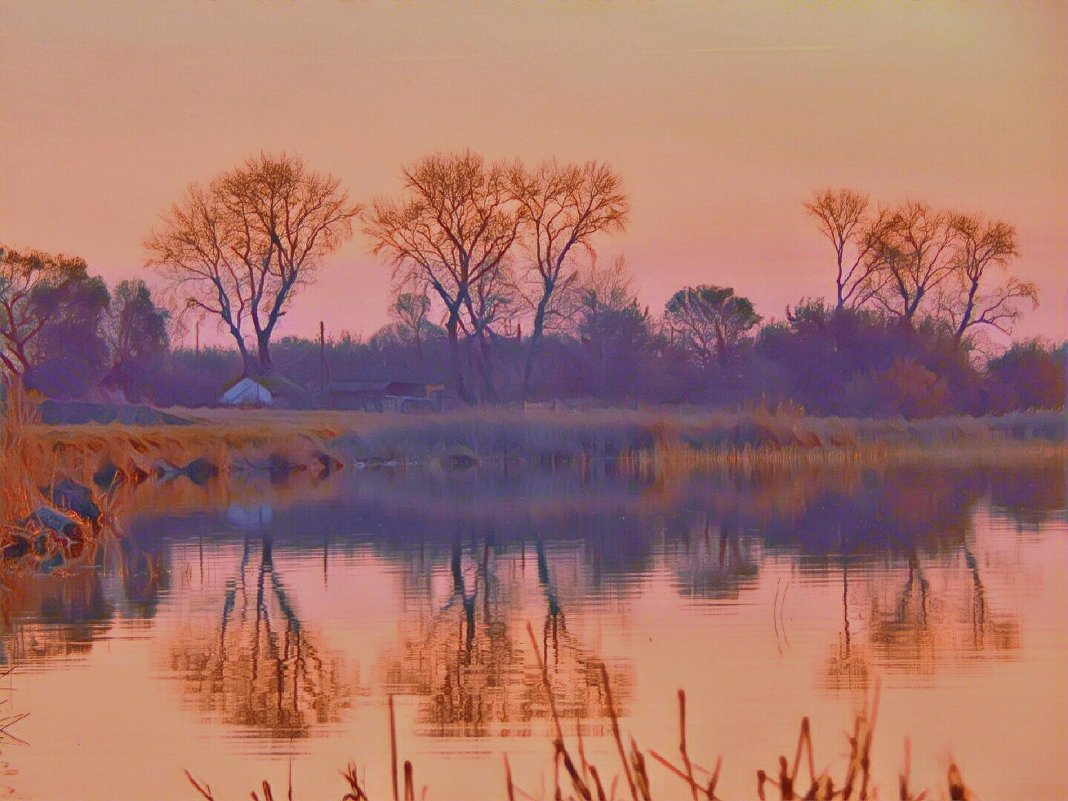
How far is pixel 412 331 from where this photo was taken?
71.2 m

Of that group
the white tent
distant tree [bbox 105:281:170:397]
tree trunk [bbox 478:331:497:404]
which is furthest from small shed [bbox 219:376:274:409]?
tree trunk [bbox 478:331:497:404]

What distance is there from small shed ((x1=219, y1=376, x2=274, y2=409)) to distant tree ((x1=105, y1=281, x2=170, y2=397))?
5.20 m

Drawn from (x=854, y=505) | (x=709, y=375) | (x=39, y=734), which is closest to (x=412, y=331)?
(x=709, y=375)

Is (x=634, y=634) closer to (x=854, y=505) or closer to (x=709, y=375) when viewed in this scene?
(x=854, y=505)

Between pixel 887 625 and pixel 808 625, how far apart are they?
0.48 m

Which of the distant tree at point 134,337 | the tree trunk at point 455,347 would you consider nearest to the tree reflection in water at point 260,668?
the tree trunk at point 455,347

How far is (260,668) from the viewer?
27.2 ft

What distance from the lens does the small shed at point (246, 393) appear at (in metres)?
61.5

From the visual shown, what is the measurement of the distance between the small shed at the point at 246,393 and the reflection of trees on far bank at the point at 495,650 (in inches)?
1922

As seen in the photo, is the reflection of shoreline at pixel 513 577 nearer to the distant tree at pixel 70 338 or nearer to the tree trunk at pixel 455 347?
the tree trunk at pixel 455 347

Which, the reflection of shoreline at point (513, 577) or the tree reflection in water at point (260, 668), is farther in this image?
the reflection of shoreline at point (513, 577)

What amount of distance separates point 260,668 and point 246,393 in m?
56.0

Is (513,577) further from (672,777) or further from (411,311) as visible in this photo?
(411,311)

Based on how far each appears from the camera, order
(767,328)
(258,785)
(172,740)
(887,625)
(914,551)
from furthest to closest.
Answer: (767,328) < (914,551) < (887,625) < (172,740) < (258,785)
